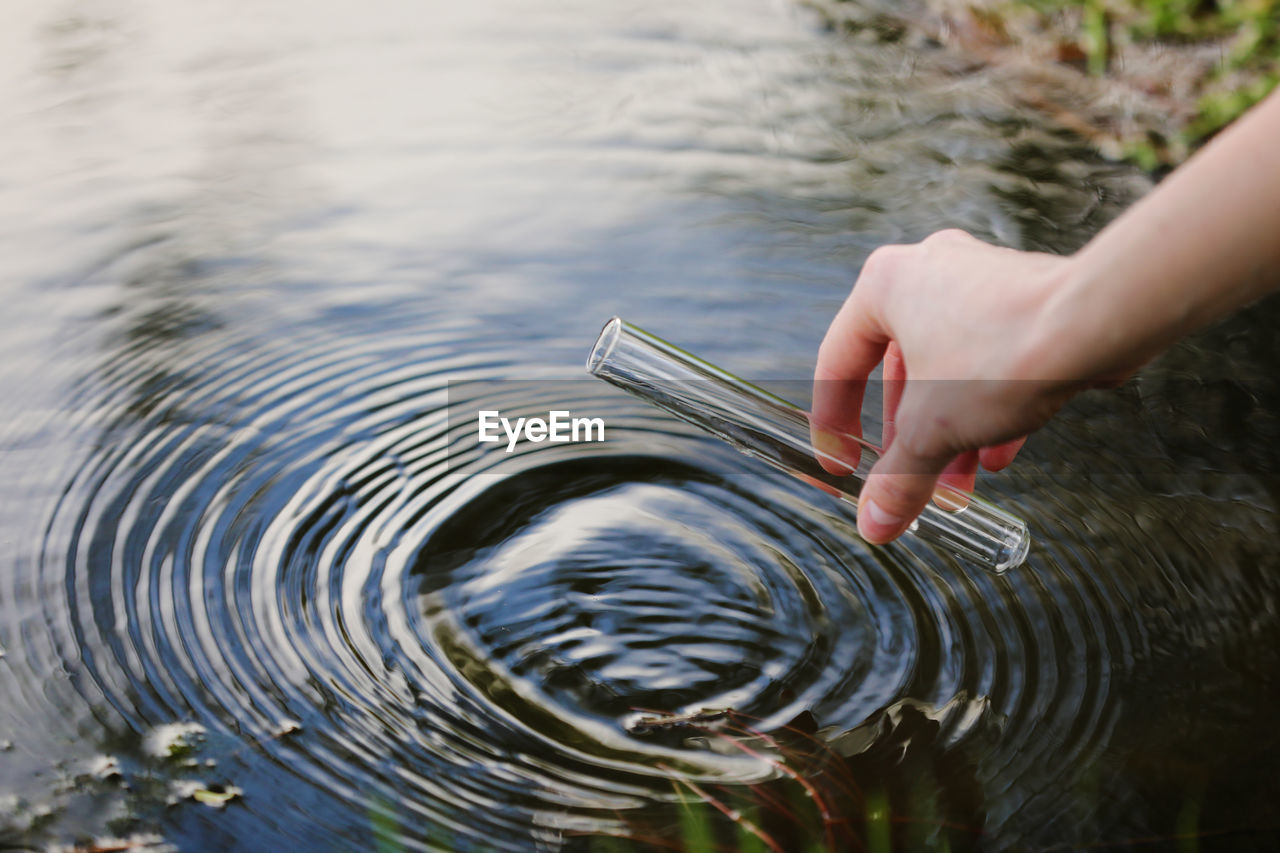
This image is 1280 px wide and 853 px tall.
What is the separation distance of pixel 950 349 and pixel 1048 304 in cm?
13

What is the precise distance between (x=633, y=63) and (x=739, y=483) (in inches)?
81.2

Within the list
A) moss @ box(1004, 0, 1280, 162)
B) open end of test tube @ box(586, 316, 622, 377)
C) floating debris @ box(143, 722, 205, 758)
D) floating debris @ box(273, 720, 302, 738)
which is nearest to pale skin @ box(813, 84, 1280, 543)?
open end of test tube @ box(586, 316, 622, 377)

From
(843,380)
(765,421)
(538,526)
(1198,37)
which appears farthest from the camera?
→ (1198,37)

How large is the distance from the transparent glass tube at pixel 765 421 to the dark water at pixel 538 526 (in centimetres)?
15

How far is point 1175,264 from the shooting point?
957 millimetres

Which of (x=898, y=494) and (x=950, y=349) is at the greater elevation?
(x=950, y=349)

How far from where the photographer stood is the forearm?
36.0 inches

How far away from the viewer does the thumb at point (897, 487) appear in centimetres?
122

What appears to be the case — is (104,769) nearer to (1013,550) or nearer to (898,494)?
(898,494)

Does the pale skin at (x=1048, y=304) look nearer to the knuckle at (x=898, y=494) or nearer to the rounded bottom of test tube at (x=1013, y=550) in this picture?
the knuckle at (x=898, y=494)

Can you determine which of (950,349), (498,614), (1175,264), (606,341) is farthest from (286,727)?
(1175,264)

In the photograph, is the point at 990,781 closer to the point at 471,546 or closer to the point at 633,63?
the point at 471,546

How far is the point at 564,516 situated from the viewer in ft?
6.20

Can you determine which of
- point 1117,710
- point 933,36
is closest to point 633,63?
point 933,36
